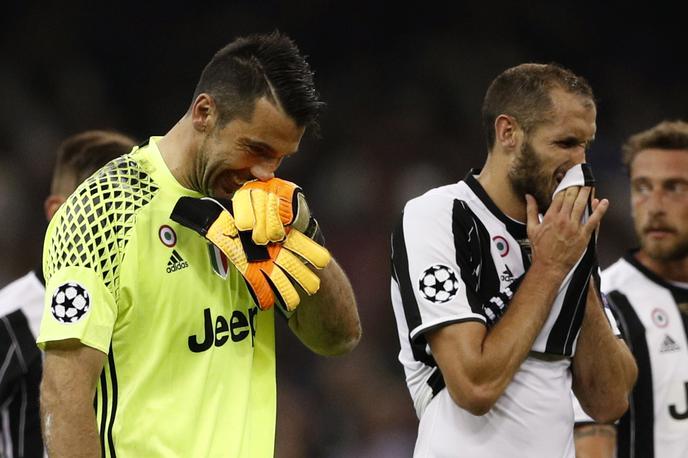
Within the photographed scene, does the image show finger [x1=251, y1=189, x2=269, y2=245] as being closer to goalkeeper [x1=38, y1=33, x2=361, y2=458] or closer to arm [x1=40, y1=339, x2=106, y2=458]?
goalkeeper [x1=38, y1=33, x2=361, y2=458]

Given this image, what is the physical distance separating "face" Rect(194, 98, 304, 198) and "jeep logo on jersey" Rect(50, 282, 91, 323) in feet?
1.57

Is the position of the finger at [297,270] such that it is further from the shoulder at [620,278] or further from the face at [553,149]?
the shoulder at [620,278]

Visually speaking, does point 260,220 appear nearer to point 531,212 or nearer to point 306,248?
point 306,248

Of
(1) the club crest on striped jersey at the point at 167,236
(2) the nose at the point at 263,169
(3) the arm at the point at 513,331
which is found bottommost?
(3) the arm at the point at 513,331

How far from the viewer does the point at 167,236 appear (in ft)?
10.3

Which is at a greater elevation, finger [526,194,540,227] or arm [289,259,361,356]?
finger [526,194,540,227]

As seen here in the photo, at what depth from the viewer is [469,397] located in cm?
327

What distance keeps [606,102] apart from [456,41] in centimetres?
150

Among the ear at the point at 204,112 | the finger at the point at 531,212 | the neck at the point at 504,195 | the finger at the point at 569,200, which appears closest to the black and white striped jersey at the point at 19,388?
the ear at the point at 204,112

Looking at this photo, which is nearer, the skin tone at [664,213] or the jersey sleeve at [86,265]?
the jersey sleeve at [86,265]

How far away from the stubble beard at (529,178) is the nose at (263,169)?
84 cm

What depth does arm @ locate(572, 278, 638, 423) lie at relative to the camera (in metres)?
3.58

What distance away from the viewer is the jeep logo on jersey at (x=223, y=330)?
124 inches

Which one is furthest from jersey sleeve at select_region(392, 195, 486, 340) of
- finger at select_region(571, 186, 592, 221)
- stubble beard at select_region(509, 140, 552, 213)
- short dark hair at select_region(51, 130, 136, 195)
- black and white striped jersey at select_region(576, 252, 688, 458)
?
short dark hair at select_region(51, 130, 136, 195)
